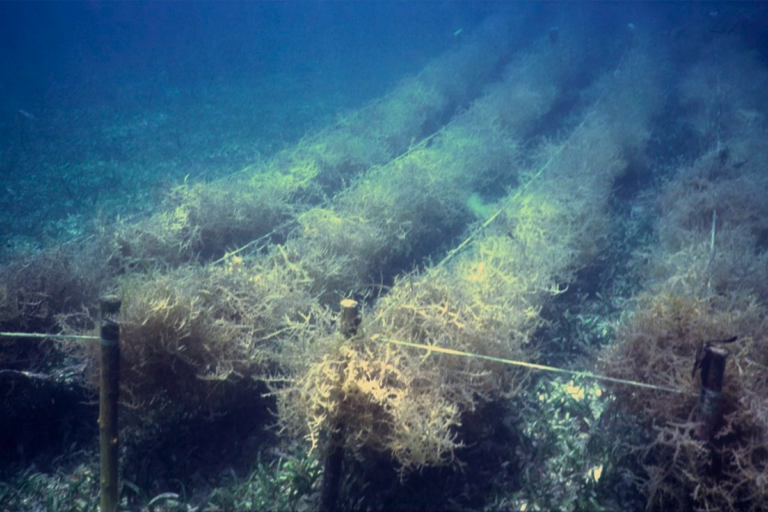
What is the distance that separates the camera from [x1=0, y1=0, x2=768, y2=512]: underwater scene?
333 cm

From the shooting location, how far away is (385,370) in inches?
134

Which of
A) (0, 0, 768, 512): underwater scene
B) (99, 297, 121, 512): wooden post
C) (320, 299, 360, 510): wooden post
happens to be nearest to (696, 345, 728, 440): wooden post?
(0, 0, 768, 512): underwater scene

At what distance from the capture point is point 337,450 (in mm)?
3240

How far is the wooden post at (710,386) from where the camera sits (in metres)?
2.75

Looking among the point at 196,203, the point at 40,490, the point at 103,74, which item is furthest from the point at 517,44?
the point at 103,74

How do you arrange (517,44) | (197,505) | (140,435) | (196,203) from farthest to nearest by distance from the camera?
(517,44) → (196,203) → (140,435) → (197,505)

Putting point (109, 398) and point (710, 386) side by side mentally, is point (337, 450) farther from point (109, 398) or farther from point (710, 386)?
point (710, 386)

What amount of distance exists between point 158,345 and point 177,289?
0.57 meters

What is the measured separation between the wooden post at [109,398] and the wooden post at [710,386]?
4310 mm

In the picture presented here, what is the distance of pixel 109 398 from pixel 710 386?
452 centimetres

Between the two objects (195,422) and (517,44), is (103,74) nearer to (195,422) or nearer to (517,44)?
(517,44)

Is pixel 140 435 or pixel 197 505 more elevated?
pixel 140 435

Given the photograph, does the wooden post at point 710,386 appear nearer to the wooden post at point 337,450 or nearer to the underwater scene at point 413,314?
the underwater scene at point 413,314

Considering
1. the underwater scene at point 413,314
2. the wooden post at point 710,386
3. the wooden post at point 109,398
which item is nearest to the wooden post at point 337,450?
the underwater scene at point 413,314
